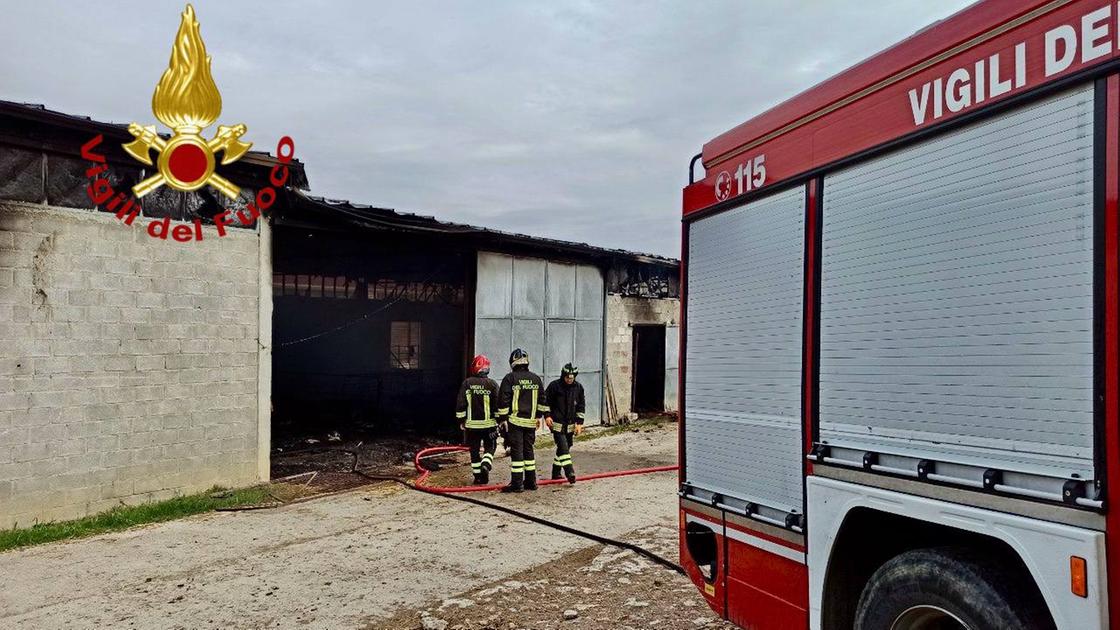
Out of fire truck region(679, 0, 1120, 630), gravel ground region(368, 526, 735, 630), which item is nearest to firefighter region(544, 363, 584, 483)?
gravel ground region(368, 526, 735, 630)

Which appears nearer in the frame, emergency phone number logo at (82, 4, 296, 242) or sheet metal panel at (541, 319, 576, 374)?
emergency phone number logo at (82, 4, 296, 242)

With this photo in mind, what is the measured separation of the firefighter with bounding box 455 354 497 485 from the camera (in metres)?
9.81

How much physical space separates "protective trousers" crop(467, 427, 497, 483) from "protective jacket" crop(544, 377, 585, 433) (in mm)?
924

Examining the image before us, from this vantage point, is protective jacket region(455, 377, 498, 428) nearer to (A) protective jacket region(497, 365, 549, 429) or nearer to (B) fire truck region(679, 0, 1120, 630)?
(A) protective jacket region(497, 365, 549, 429)

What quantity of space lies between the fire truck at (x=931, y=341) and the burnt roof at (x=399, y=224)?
7.76 metres

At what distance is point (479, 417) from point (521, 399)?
0.78m

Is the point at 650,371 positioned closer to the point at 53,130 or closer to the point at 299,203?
the point at 299,203

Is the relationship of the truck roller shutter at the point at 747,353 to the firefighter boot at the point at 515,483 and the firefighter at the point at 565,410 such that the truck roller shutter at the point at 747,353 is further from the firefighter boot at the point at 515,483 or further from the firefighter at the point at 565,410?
the firefighter at the point at 565,410

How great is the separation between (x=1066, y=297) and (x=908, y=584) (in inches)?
46.5

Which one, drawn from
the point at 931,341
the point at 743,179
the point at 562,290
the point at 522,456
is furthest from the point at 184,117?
the point at 931,341

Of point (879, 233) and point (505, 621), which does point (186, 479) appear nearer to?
point (505, 621)

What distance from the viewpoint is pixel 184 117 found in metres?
8.55

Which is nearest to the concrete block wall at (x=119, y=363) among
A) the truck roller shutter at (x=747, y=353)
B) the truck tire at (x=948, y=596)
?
the truck roller shutter at (x=747, y=353)

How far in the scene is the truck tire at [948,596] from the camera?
7.38ft
